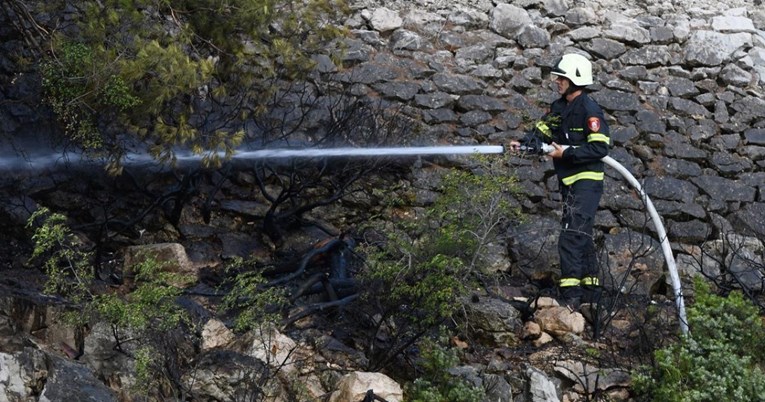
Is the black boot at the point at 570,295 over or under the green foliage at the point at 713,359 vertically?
under

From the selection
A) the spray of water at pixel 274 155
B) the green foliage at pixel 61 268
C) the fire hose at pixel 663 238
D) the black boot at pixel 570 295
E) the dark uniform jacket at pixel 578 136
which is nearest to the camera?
the green foliage at pixel 61 268

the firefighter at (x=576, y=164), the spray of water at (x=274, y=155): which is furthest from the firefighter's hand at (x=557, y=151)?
the spray of water at (x=274, y=155)

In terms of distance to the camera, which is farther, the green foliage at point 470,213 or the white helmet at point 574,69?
the white helmet at point 574,69

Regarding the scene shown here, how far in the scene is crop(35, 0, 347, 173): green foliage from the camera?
934cm

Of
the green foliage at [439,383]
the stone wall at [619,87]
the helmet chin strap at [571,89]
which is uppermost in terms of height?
the helmet chin strap at [571,89]

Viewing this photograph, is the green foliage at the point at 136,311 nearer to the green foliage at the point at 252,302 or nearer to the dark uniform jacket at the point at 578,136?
the green foliage at the point at 252,302

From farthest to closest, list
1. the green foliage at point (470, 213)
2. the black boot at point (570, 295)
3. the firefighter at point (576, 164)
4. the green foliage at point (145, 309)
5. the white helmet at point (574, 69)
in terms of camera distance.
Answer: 1. the white helmet at point (574, 69)
2. the firefighter at point (576, 164)
3. the black boot at point (570, 295)
4. the green foliage at point (470, 213)
5. the green foliage at point (145, 309)

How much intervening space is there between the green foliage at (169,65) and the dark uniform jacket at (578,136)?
6.42ft

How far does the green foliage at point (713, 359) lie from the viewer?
28.2 feet

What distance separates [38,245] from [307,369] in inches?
77.5

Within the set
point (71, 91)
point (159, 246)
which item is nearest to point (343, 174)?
point (159, 246)

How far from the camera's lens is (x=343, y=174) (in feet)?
38.1

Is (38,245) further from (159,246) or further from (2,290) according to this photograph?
(159,246)

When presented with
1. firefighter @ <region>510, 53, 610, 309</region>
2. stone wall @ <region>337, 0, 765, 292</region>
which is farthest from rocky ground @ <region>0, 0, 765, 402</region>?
firefighter @ <region>510, 53, 610, 309</region>
